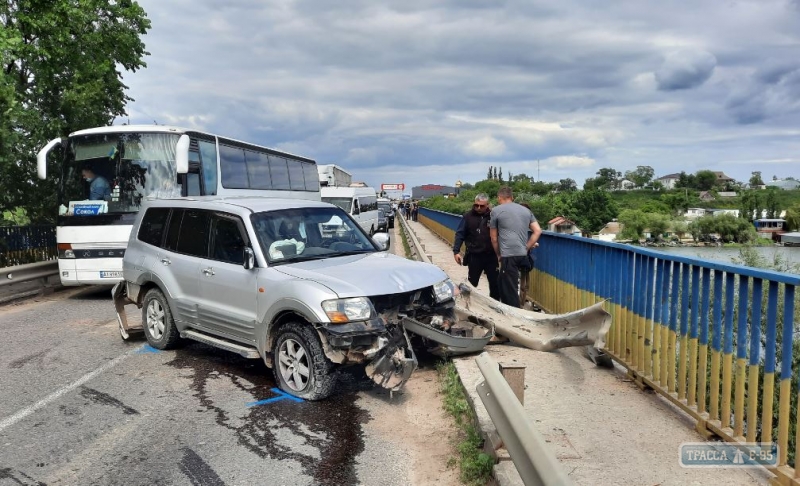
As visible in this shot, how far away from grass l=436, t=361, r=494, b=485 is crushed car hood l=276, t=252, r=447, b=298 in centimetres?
94

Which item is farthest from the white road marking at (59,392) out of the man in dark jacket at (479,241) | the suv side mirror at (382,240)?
the man in dark jacket at (479,241)

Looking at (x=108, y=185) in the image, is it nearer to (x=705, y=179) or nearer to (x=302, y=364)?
(x=302, y=364)

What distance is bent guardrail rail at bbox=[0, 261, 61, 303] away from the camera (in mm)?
12625

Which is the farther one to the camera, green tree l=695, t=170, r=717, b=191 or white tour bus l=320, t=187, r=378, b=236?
green tree l=695, t=170, r=717, b=191

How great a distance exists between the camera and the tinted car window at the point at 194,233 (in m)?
7.07

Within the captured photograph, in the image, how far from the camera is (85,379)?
6578mm

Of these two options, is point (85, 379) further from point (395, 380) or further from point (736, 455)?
point (736, 455)

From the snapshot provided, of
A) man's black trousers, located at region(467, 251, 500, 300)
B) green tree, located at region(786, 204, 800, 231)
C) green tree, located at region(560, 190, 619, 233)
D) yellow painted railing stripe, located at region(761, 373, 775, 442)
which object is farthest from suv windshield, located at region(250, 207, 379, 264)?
green tree, located at region(786, 204, 800, 231)

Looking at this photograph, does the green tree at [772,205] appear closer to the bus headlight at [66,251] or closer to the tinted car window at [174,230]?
the bus headlight at [66,251]

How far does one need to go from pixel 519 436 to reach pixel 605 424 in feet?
6.53

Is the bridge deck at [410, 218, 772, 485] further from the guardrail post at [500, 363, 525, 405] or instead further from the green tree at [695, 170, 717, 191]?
the green tree at [695, 170, 717, 191]

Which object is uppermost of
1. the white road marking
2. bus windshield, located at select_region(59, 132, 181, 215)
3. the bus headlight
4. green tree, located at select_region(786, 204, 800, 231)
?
bus windshield, located at select_region(59, 132, 181, 215)

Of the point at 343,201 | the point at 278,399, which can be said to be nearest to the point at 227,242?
the point at 278,399

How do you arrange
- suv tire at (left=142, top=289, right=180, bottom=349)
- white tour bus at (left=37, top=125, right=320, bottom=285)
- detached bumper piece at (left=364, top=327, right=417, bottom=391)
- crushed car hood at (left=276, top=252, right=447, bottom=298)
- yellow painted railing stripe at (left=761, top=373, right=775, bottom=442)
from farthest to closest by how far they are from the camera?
white tour bus at (left=37, top=125, right=320, bottom=285) → suv tire at (left=142, top=289, right=180, bottom=349) → crushed car hood at (left=276, top=252, right=447, bottom=298) → detached bumper piece at (left=364, top=327, right=417, bottom=391) → yellow painted railing stripe at (left=761, top=373, right=775, bottom=442)
